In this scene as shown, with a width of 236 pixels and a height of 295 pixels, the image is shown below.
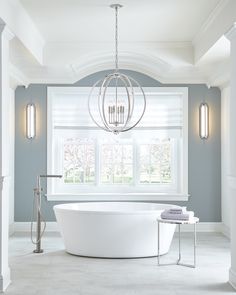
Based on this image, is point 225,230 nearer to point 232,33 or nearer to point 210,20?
point 210,20

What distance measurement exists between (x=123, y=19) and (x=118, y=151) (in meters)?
2.81

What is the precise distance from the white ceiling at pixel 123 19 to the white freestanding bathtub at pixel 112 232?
2260mm

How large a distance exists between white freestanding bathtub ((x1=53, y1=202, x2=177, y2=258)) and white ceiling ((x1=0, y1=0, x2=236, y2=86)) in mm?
2077

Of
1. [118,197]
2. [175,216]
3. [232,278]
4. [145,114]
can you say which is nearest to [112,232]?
[175,216]

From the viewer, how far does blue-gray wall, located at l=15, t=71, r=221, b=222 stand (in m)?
8.74

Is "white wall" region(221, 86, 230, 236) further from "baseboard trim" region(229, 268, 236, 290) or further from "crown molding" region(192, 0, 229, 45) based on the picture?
"baseboard trim" region(229, 268, 236, 290)

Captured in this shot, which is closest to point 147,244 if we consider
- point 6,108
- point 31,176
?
point 6,108

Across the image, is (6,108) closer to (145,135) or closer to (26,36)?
(26,36)

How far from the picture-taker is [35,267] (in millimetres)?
6027

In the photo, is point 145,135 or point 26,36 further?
point 145,135

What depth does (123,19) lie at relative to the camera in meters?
6.72

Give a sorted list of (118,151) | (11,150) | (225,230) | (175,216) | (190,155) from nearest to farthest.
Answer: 1. (175,216)
2. (225,230)
3. (11,150)
4. (190,155)
5. (118,151)

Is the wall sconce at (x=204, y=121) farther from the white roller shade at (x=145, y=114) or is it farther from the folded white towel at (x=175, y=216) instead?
the folded white towel at (x=175, y=216)

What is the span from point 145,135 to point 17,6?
3612 mm
